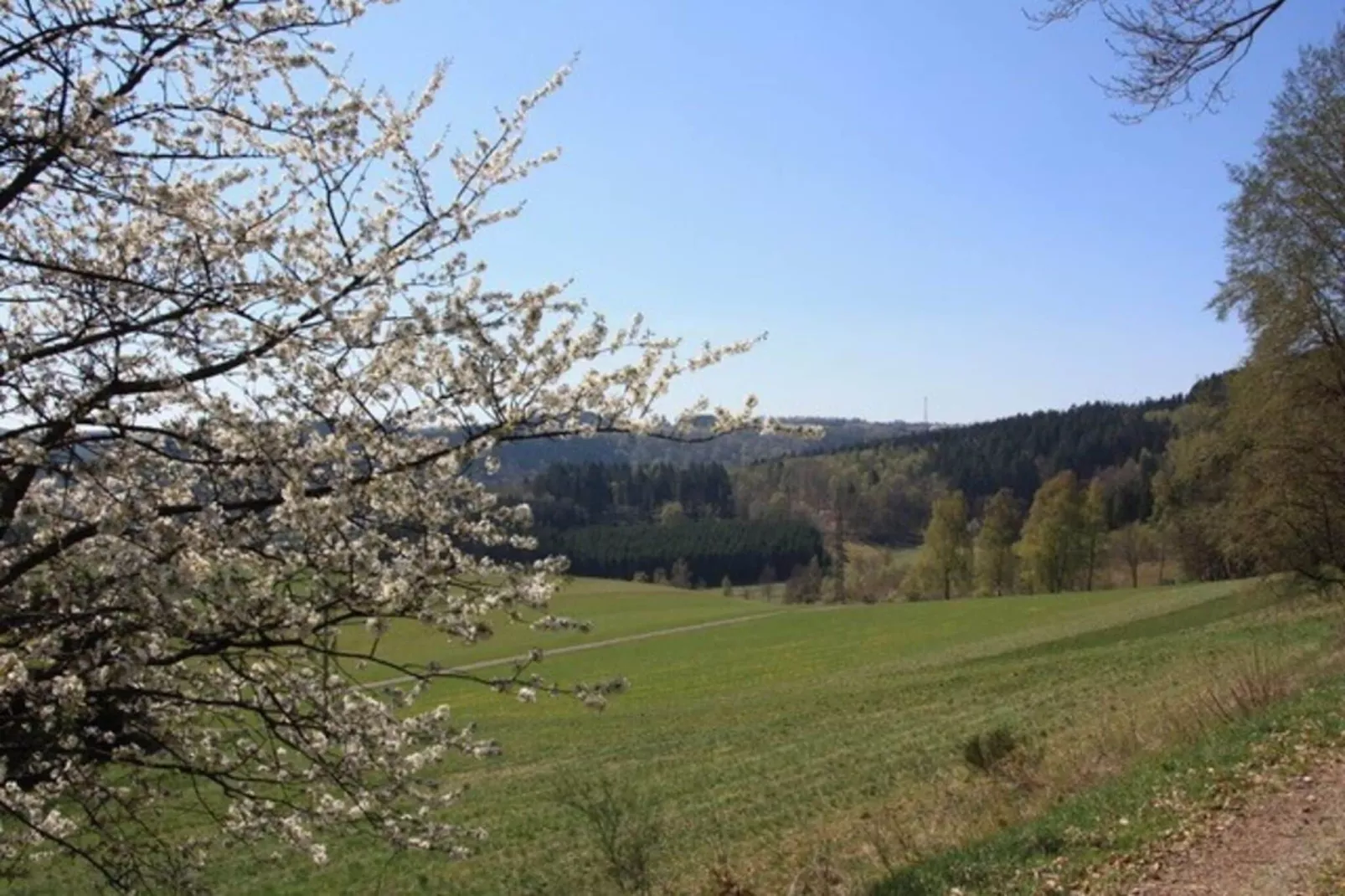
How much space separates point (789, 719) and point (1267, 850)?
77.4ft

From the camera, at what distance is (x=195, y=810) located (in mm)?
5578

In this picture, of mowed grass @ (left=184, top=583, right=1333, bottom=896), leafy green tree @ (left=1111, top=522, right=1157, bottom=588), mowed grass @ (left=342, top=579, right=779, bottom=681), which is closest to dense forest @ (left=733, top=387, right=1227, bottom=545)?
leafy green tree @ (left=1111, top=522, right=1157, bottom=588)

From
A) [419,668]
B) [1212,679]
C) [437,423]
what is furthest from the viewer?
[1212,679]

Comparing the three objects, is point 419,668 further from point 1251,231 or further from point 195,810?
point 1251,231

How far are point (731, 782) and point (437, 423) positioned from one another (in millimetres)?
18076

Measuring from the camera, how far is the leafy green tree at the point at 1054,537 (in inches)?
2995

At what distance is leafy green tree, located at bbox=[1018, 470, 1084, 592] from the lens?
76.1m

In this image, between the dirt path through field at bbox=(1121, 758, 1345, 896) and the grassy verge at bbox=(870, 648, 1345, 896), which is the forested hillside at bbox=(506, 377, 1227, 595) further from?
the dirt path through field at bbox=(1121, 758, 1345, 896)

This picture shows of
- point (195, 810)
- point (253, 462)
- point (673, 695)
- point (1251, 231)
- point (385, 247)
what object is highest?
point (1251, 231)

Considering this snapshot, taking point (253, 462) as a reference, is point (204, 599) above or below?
below

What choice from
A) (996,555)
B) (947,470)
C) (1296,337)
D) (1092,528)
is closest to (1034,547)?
(1092,528)

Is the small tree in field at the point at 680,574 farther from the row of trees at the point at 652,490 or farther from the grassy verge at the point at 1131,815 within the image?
the grassy verge at the point at 1131,815

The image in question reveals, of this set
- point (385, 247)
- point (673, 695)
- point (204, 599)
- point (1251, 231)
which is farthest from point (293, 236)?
point (673, 695)

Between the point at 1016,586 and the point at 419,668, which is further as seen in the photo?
the point at 1016,586
